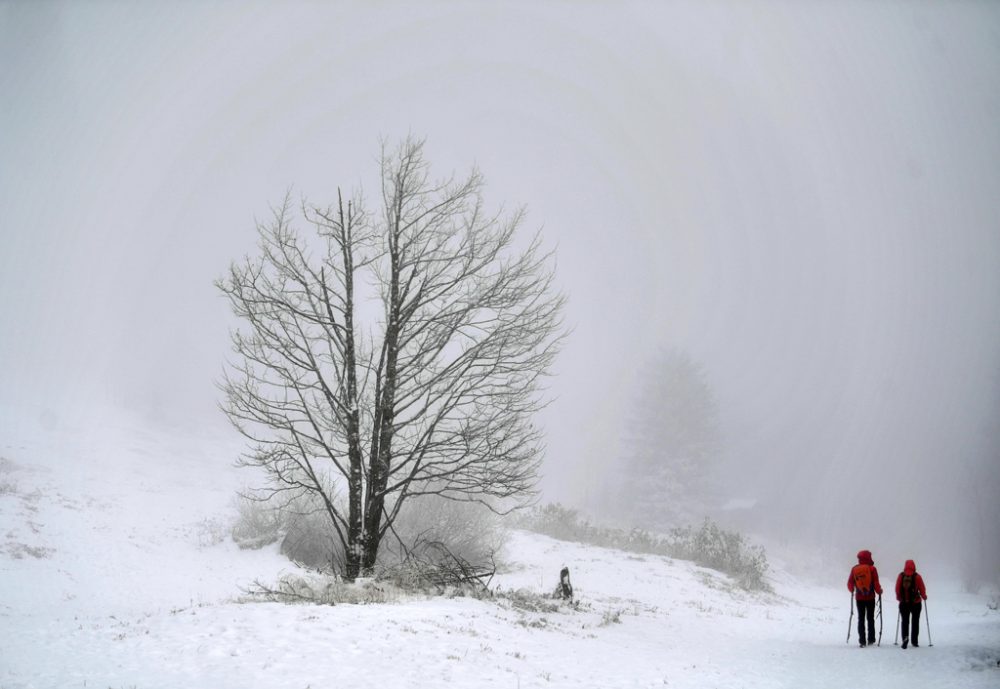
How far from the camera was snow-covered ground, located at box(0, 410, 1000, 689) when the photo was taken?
5672 mm

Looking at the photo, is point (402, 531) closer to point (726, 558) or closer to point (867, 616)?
point (867, 616)

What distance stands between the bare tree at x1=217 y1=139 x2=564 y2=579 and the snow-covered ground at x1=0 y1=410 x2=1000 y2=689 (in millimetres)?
2158

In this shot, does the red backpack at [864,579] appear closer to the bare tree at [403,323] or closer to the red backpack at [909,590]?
the red backpack at [909,590]

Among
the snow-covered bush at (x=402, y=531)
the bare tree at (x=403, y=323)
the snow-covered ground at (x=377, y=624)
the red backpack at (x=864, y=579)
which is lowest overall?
the snow-covered ground at (x=377, y=624)

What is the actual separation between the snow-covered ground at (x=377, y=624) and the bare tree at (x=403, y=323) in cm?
216

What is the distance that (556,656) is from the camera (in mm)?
7387

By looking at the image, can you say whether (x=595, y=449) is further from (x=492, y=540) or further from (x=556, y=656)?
(x=556, y=656)

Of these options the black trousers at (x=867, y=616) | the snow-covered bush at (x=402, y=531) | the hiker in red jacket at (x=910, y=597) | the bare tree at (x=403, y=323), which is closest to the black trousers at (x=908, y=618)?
the hiker in red jacket at (x=910, y=597)

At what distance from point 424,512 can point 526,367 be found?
9004mm

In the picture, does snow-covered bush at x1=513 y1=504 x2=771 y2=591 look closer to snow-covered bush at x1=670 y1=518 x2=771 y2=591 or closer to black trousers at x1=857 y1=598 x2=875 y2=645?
snow-covered bush at x1=670 y1=518 x2=771 y2=591

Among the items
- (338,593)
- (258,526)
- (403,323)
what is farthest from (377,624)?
(258,526)

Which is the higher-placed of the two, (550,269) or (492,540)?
(550,269)

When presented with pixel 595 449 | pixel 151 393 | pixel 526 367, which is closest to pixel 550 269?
pixel 526 367

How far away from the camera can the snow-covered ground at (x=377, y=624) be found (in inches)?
223
